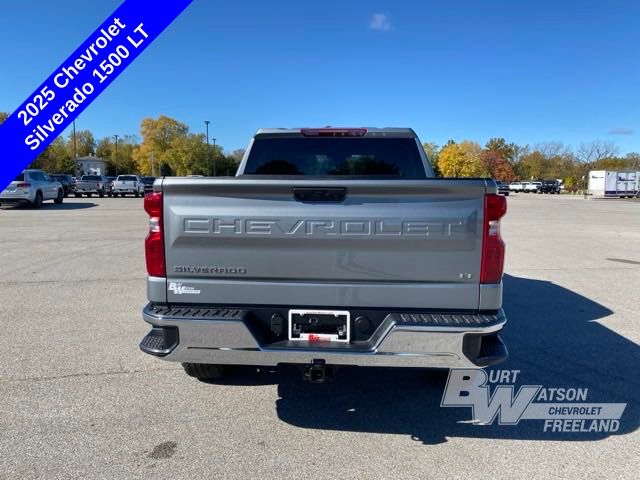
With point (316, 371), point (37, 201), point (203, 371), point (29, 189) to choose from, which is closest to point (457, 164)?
point (37, 201)

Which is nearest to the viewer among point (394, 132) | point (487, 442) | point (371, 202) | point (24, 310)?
point (371, 202)

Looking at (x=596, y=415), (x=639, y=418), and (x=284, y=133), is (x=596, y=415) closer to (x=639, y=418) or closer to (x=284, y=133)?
(x=639, y=418)

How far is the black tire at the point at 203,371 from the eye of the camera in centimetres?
391

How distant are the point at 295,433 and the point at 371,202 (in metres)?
1.71

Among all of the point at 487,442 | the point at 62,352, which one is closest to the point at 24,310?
the point at 62,352

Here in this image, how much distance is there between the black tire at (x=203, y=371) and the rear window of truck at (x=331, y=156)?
1.88 m

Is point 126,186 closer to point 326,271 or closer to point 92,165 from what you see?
point 326,271

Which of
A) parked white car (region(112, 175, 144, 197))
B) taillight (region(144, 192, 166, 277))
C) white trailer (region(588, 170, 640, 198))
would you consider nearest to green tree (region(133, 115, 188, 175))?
parked white car (region(112, 175, 144, 197))

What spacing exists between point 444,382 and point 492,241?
1648mm

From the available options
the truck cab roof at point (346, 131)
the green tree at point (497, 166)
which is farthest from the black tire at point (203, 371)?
the green tree at point (497, 166)

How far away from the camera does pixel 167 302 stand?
3.09m

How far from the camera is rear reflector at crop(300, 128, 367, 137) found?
4484 mm

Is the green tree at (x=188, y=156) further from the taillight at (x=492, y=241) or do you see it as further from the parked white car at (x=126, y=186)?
the taillight at (x=492, y=241)

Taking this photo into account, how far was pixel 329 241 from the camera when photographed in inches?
115
